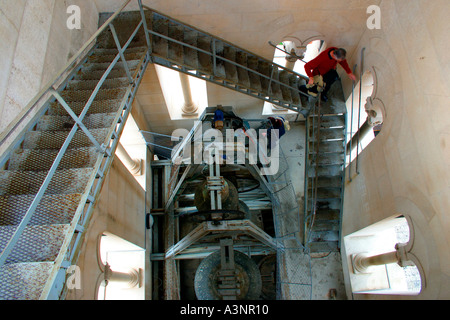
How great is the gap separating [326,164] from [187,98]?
5468 millimetres

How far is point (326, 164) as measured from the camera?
10.1 meters

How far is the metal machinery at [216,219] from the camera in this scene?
8930mm

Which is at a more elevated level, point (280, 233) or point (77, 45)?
point (77, 45)

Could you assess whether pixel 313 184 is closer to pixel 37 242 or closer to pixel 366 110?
pixel 366 110

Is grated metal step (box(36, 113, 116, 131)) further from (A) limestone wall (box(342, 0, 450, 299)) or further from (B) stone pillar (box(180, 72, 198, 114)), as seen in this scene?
(B) stone pillar (box(180, 72, 198, 114))

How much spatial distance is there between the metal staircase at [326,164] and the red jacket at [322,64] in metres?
1.05

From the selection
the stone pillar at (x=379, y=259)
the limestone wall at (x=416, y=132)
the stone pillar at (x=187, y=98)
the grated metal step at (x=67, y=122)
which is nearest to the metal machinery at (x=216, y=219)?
the stone pillar at (x=187, y=98)

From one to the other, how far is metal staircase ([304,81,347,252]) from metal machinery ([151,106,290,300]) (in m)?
1.68

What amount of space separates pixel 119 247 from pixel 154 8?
7.02 m

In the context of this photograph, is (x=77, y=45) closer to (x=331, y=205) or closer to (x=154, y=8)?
(x=154, y=8)

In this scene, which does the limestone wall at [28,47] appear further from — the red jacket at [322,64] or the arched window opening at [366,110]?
the arched window opening at [366,110]

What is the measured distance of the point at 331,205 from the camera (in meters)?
10.6

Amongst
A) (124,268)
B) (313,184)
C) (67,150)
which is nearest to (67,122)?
(67,150)
